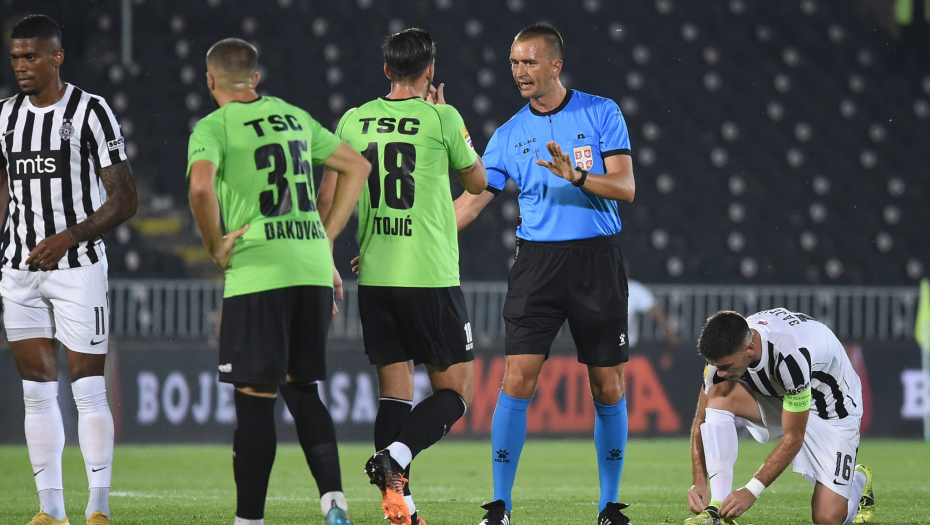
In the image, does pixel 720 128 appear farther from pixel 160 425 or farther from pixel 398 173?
pixel 398 173

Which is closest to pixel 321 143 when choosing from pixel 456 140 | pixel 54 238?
pixel 456 140

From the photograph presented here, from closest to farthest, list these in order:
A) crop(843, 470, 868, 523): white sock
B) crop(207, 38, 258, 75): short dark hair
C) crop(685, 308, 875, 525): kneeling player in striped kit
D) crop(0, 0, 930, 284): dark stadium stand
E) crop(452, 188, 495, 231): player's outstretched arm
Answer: crop(207, 38, 258, 75): short dark hair, crop(685, 308, 875, 525): kneeling player in striped kit, crop(452, 188, 495, 231): player's outstretched arm, crop(843, 470, 868, 523): white sock, crop(0, 0, 930, 284): dark stadium stand

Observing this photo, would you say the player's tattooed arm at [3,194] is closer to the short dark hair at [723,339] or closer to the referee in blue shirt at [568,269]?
the referee in blue shirt at [568,269]

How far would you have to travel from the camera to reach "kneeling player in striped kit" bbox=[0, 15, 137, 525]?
4531 millimetres

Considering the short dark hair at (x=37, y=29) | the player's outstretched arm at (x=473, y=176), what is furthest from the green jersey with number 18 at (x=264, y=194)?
the short dark hair at (x=37, y=29)

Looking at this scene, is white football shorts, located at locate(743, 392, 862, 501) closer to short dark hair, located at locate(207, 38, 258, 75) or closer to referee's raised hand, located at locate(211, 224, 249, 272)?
referee's raised hand, located at locate(211, 224, 249, 272)

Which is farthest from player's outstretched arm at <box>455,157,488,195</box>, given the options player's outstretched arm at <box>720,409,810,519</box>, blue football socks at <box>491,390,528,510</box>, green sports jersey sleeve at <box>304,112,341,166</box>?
player's outstretched arm at <box>720,409,810,519</box>

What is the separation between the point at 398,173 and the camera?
4.43 meters

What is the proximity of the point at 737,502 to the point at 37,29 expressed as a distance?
3611 millimetres

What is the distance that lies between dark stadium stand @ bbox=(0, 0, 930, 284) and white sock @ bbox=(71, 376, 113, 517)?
9.76 meters

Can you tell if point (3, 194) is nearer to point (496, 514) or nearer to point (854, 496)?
point (496, 514)

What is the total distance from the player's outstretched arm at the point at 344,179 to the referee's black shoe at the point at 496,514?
140 centimetres

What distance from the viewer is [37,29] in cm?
457

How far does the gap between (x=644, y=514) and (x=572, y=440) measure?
6.13 m
